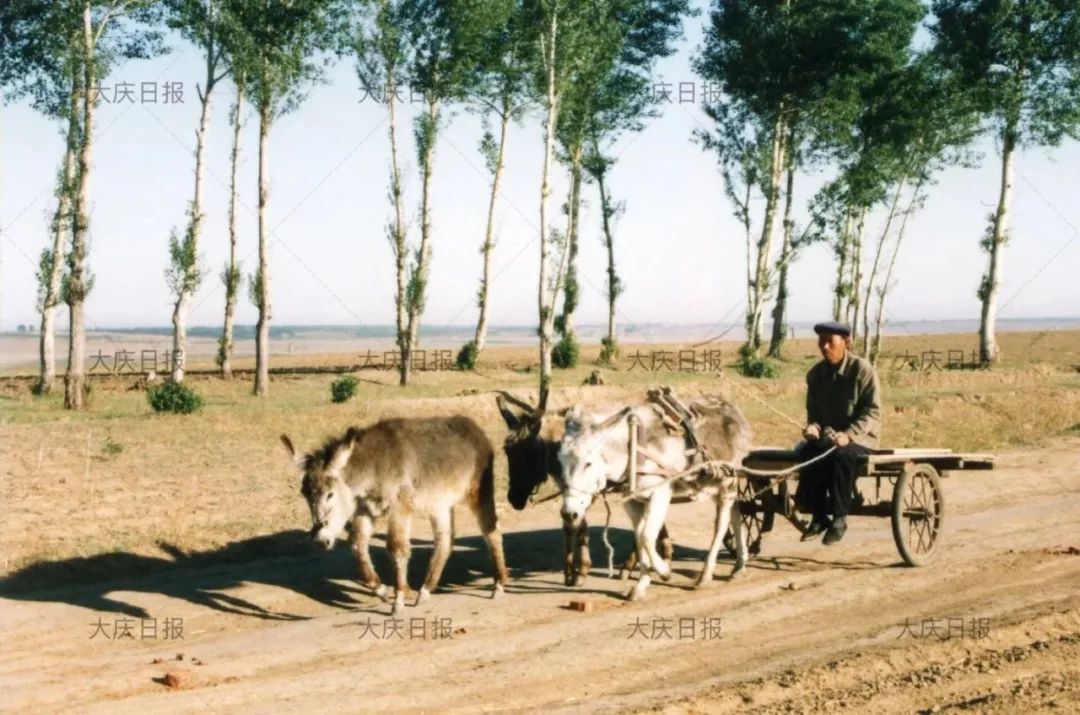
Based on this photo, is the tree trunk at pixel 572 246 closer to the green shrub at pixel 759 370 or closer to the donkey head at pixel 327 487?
the green shrub at pixel 759 370

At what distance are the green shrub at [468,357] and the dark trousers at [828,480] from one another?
27.9 meters

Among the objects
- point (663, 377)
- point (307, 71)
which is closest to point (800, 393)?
point (663, 377)

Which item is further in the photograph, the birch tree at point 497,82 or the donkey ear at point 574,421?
the birch tree at point 497,82

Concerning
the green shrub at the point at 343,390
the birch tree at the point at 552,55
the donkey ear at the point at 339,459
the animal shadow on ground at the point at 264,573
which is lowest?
the animal shadow on ground at the point at 264,573

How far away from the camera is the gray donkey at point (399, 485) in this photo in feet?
36.2

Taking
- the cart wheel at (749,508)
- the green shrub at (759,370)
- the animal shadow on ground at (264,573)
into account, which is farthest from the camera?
the green shrub at (759,370)

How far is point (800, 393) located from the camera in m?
34.4

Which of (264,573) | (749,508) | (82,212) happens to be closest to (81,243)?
(82,212)

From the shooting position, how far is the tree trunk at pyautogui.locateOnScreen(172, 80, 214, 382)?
108 ft

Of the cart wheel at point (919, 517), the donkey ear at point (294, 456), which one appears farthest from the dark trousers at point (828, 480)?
the donkey ear at point (294, 456)

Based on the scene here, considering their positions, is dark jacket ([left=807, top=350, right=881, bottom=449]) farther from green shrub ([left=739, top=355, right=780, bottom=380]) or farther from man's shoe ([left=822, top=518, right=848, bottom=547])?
green shrub ([left=739, top=355, right=780, bottom=380])

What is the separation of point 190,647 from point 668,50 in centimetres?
4098

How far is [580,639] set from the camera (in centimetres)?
1019

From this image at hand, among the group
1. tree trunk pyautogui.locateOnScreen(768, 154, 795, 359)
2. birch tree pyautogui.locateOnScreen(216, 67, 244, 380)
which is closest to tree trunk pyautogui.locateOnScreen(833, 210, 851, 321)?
tree trunk pyautogui.locateOnScreen(768, 154, 795, 359)
